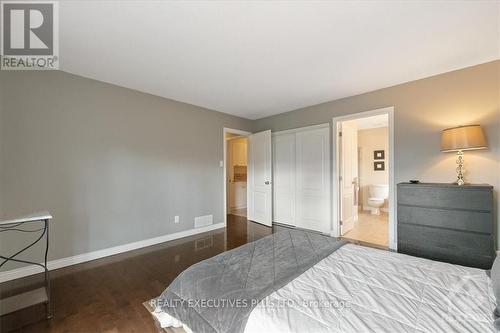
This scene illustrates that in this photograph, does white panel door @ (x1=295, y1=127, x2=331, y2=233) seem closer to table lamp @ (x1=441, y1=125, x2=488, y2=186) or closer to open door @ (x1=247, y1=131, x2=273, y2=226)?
open door @ (x1=247, y1=131, x2=273, y2=226)

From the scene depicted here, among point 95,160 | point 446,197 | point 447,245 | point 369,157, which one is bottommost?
point 447,245

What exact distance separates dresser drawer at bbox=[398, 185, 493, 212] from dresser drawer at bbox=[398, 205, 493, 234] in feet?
0.18

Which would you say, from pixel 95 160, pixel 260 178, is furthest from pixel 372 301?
pixel 260 178

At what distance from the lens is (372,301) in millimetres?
1075

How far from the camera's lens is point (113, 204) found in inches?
125

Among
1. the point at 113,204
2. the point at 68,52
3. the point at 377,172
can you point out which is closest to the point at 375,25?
the point at 68,52

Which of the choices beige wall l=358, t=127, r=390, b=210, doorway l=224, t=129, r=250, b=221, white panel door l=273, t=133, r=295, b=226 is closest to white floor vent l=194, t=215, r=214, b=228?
white panel door l=273, t=133, r=295, b=226

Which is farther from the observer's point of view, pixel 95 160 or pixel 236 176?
pixel 236 176

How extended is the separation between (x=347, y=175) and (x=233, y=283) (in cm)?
355

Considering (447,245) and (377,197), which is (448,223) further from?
(377,197)

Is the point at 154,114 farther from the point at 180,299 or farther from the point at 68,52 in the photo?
the point at 180,299

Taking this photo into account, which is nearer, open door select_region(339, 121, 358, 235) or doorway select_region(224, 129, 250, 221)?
open door select_region(339, 121, 358, 235)

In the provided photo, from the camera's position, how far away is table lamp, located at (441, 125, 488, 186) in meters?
2.45

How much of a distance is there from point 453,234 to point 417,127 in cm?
149
